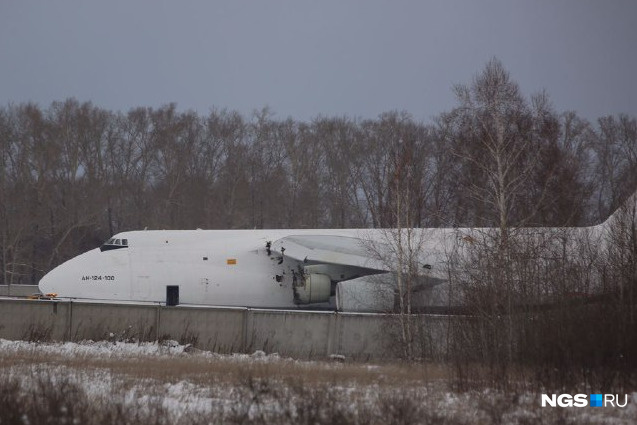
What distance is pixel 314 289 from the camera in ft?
73.8

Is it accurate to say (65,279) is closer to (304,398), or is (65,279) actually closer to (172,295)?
(172,295)

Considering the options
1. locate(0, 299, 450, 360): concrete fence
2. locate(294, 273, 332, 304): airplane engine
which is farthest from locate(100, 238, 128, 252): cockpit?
locate(294, 273, 332, 304): airplane engine

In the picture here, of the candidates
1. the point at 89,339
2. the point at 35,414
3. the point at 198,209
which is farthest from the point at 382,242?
the point at 198,209

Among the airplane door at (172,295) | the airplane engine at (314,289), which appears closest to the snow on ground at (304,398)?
the airplane engine at (314,289)

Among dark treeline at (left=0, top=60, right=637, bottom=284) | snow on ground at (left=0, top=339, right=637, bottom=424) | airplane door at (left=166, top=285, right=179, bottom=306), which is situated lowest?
snow on ground at (left=0, top=339, right=637, bottom=424)

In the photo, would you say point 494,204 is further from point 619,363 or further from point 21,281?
point 21,281

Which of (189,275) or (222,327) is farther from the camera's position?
(189,275)

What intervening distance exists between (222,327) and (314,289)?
343 centimetres

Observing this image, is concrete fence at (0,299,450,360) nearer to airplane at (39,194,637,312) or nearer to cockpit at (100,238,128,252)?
airplane at (39,194,637,312)

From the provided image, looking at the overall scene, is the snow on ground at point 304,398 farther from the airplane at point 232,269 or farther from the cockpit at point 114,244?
the cockpit at point 114,244

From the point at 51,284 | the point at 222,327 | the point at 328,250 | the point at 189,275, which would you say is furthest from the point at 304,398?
the point at 51,284

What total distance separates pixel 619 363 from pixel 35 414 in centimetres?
A: 886

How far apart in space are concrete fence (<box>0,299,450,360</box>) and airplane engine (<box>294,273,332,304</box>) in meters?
2.46

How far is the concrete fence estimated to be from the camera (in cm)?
1986
